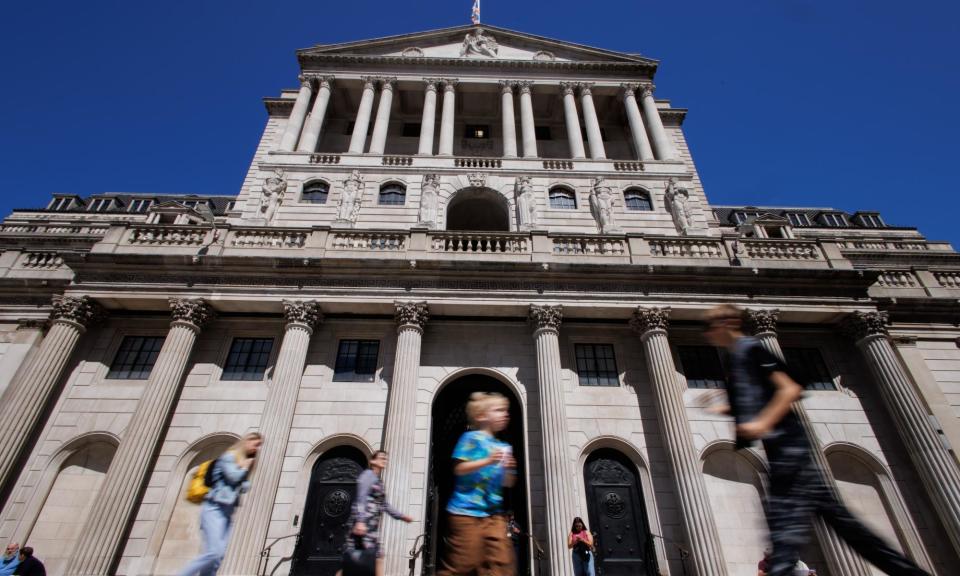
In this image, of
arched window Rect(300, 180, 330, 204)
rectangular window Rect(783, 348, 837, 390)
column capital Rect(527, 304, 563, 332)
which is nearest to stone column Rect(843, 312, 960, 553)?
rectangular window Rect(783, 348, 837, 390)

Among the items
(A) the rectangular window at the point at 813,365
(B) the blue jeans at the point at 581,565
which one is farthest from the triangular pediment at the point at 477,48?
(B) the blue jeans at the point at 581,565

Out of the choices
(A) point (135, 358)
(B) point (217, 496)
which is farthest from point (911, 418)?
(A) point (135, 358)

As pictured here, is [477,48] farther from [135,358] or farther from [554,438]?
[554,438]

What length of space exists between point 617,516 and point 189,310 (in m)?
15.5

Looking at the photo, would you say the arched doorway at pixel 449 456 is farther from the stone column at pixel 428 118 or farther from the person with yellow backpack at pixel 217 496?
the stone column at pixel 428 118

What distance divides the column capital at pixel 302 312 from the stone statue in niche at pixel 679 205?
1545 centimetres

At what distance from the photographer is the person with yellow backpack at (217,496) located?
5.66m

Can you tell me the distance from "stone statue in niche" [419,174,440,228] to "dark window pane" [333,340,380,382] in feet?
19.4

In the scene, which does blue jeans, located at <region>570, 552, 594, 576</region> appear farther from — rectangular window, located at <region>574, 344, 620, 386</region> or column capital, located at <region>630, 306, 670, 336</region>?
column capital, located at <region>630, 306, 670, 336</region>

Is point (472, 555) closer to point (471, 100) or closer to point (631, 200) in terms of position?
point (631, 200)

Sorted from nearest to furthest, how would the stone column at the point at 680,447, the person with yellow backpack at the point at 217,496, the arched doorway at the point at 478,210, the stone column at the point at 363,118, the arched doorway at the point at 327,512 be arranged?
the person with yellow backpack at the point at 217,496
the stone column at the point at 680,447
the arched doorway at the point at 327,512
the arched doorway at the point at 478,210
the stone column at the point at 363,118

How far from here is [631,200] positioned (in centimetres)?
2183

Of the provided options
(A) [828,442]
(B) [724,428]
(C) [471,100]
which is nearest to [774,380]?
(B) [724,428]

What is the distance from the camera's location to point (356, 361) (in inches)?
636
